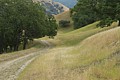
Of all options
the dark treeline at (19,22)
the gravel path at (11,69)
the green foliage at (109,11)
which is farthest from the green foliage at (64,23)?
the gravel path at (11,69)

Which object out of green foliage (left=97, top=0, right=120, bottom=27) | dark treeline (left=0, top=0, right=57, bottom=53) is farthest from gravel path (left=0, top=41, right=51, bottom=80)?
green foliage (left=97, top=0, right=120, bottom=27)

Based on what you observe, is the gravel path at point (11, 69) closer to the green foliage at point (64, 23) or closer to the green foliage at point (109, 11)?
the green foliage at point (109, 11)

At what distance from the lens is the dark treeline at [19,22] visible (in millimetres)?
Result: 60572

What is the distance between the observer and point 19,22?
2446 inches

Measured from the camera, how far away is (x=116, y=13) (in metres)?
59.4

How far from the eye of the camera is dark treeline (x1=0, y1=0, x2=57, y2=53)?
60.6 metres

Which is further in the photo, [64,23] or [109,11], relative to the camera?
[64,23]

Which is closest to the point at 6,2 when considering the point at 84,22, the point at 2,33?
the point at 2,33

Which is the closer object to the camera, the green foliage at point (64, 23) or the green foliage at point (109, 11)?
the green foliage at point (109, 11)

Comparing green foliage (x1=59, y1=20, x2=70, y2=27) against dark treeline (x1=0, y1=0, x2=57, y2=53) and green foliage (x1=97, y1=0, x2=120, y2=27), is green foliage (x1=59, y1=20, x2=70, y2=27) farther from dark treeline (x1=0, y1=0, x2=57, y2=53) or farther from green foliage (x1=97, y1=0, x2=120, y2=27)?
green foliage (x1=97, y1=0, x2=120, y2=27)

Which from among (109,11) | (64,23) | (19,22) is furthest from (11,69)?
(64,23)

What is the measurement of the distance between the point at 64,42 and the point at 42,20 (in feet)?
28.8

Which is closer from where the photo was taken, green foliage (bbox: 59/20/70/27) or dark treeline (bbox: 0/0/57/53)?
dark treeline (bbox: 0/0/57/53)

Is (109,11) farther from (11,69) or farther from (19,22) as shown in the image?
(11,69)
